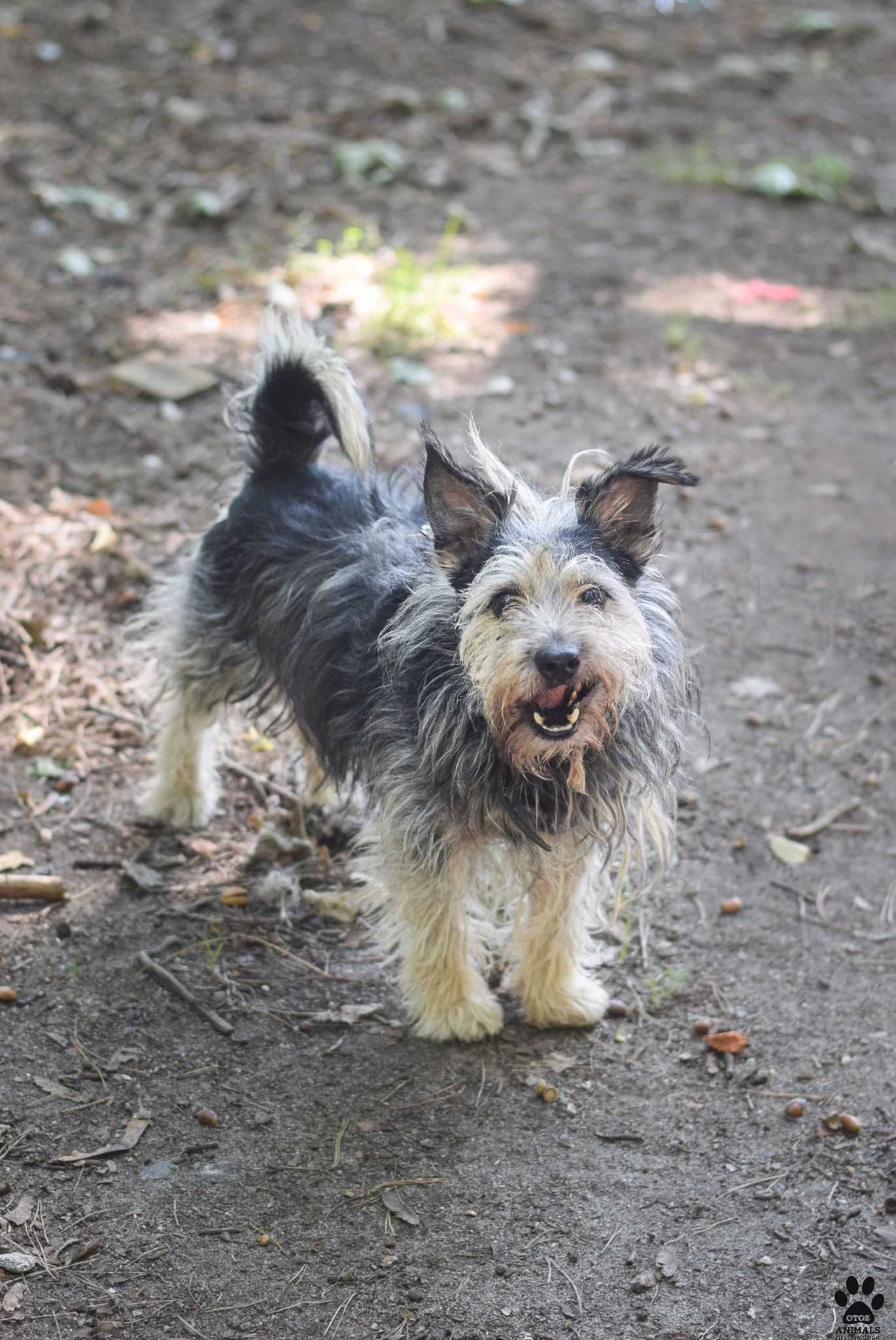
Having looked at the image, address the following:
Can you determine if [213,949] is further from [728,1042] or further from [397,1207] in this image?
→ [728,1042]

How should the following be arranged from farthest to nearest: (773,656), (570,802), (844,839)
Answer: (773,656), (844,839), (570,802)

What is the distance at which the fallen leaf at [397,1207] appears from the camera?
3.08m

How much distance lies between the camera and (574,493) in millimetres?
3164

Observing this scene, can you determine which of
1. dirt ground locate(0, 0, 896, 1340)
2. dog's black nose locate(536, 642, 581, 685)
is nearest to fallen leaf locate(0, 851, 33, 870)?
dirt ground locate(0, 0, 896, 1340)

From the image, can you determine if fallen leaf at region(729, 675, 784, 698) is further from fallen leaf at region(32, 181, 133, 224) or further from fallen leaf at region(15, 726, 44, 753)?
fallen leaf at region(32, 181, 133, 224)

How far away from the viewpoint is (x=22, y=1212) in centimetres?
298

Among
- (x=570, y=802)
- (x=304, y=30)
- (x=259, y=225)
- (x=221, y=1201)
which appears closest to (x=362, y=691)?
(x=570, y=802)

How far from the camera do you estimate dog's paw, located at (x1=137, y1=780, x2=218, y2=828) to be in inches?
171

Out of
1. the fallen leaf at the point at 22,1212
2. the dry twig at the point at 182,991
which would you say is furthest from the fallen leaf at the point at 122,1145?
the dry twig at the point at 182,991

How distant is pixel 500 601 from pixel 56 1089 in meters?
1.68

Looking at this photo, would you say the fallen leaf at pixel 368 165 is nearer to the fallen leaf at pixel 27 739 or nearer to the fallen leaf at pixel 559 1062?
the fallen leaf at pixel 27 739

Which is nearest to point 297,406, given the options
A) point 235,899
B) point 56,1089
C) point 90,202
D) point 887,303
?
point 235,899

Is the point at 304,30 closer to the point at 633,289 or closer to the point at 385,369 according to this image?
the point at 633,289

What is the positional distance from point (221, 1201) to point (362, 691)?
1.29 metres
